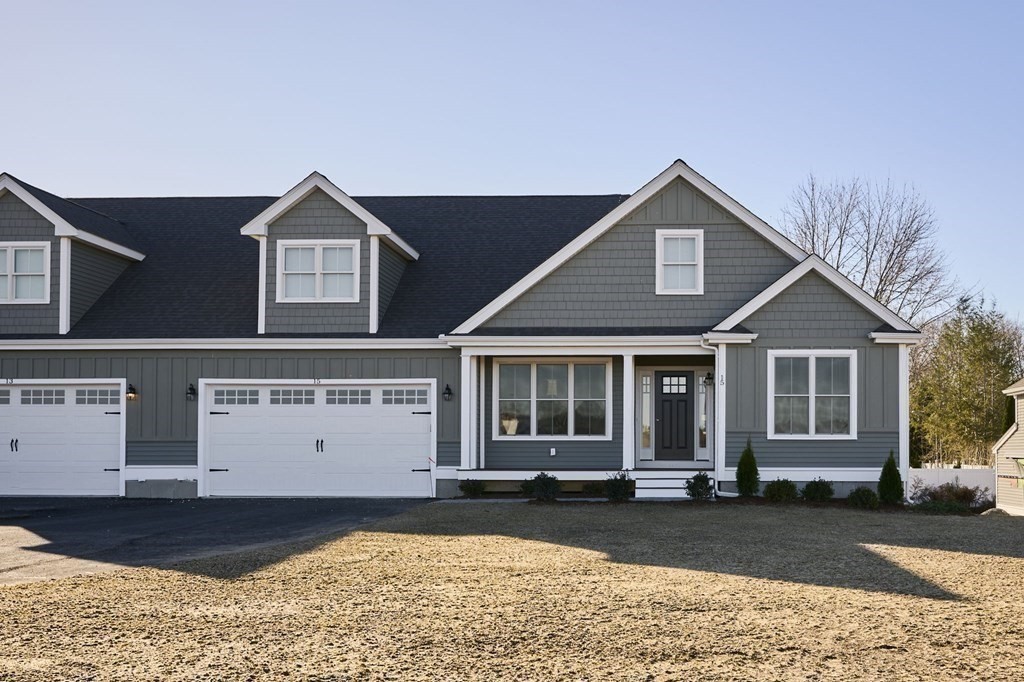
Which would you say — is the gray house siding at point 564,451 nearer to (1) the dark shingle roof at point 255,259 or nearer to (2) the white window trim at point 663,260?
(2) the white window trim at point 663,260

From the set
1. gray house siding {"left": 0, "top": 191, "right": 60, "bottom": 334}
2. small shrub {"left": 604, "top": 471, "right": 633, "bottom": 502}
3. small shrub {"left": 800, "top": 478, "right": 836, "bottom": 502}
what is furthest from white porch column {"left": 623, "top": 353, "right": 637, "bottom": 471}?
gray house siding {"left": 0, "top": 191, "right": 60, "bottom": 334}

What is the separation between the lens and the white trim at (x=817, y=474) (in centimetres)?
1853

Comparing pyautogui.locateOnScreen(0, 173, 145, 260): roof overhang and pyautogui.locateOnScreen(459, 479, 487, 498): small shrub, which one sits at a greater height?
pyautogui.locateOnScreen(0, 173, 145, 260): roof overhang

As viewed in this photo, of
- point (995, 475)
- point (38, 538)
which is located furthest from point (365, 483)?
point (995, 475)

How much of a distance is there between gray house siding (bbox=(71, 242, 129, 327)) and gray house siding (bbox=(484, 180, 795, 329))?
27.1 feet

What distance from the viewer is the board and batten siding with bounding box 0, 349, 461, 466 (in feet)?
66.1

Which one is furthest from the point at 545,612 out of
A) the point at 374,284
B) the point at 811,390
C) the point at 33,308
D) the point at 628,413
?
the point at 33,308

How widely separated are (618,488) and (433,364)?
14.2 ft

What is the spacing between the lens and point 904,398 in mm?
18531

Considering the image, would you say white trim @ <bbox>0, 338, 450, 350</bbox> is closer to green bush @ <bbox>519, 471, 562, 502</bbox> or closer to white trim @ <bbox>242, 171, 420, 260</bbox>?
white trim @ <bbox>242, 171, 420, 260</bbox>

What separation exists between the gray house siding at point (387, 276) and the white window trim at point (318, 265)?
52 centimetres

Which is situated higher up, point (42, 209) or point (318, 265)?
point (42, 209)

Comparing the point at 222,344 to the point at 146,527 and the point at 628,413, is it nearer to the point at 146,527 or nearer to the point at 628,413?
the point at 146,527

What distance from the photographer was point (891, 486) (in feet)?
59.4
